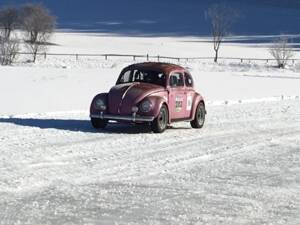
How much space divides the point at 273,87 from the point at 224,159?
86.2 feet

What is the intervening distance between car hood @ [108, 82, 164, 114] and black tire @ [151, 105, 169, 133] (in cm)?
44

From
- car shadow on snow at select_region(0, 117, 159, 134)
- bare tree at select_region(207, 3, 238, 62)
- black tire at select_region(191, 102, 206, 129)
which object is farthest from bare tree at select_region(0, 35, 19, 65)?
black tire at select_region(191, 102, 206, 129)

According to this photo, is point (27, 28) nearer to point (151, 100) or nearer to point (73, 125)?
point (73, 125)

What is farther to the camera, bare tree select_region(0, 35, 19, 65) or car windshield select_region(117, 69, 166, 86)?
bare tree select_region(0, 35, 19, 65)

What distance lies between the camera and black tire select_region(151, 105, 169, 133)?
16.2 metres

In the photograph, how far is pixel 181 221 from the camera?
8.48 meters

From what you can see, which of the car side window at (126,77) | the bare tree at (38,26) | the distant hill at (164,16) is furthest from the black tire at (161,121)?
the distant hill at (164,16)

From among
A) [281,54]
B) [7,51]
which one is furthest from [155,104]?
[281,54]

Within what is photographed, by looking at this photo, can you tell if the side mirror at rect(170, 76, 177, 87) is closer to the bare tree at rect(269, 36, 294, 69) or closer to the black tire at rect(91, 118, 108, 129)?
the black tire at rect(91, 118, 108, 129)

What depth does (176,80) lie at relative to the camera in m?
17.6

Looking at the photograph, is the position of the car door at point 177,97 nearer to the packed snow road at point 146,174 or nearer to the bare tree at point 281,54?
the packed snow road at point 146,174

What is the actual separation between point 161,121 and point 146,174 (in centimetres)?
515

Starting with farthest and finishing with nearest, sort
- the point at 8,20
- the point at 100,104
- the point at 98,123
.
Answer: the point at 8,20 → the point at 98,123 → the point at 100,104

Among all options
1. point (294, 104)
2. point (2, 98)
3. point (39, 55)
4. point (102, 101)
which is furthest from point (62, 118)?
point (39, 55)
